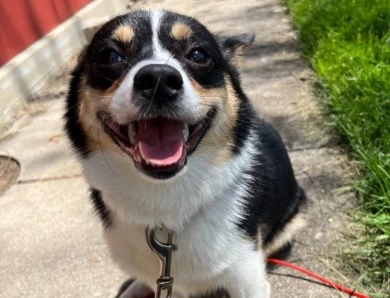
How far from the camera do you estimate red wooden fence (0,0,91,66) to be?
5.44 metres

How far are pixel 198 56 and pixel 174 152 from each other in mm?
475

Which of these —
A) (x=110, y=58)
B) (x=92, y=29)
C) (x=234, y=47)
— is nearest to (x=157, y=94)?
(x=110, y=58)

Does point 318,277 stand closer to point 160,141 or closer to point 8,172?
point 160,141

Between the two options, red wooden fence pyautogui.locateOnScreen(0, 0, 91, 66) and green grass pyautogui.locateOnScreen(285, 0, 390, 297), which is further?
red wooden fence pyautogui.locateOnScreen(0, 0, 91, 66)

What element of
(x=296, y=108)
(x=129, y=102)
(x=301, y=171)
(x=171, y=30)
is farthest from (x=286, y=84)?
(x=129, y=102)

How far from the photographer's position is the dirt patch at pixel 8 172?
379 centimetres

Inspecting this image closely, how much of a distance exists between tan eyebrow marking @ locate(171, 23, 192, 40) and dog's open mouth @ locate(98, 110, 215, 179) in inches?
13.3

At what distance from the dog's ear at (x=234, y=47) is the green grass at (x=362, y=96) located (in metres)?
0.94

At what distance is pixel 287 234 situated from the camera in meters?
2.65

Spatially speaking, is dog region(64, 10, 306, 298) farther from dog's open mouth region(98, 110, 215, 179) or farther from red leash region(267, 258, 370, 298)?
red leash region(267, 258, 370, 298)

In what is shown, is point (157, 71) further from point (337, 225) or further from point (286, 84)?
point (286, 84)

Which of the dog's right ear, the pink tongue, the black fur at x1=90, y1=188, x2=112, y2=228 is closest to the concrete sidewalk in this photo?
the black fur at x1=90, y1=188, x2=112, y2=228

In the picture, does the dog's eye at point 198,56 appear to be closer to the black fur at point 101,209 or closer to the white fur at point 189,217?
the white fur at point 189,217

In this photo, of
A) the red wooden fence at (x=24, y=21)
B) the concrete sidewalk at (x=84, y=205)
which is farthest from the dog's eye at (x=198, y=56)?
the red wooden fence at (x=24, y=21)
